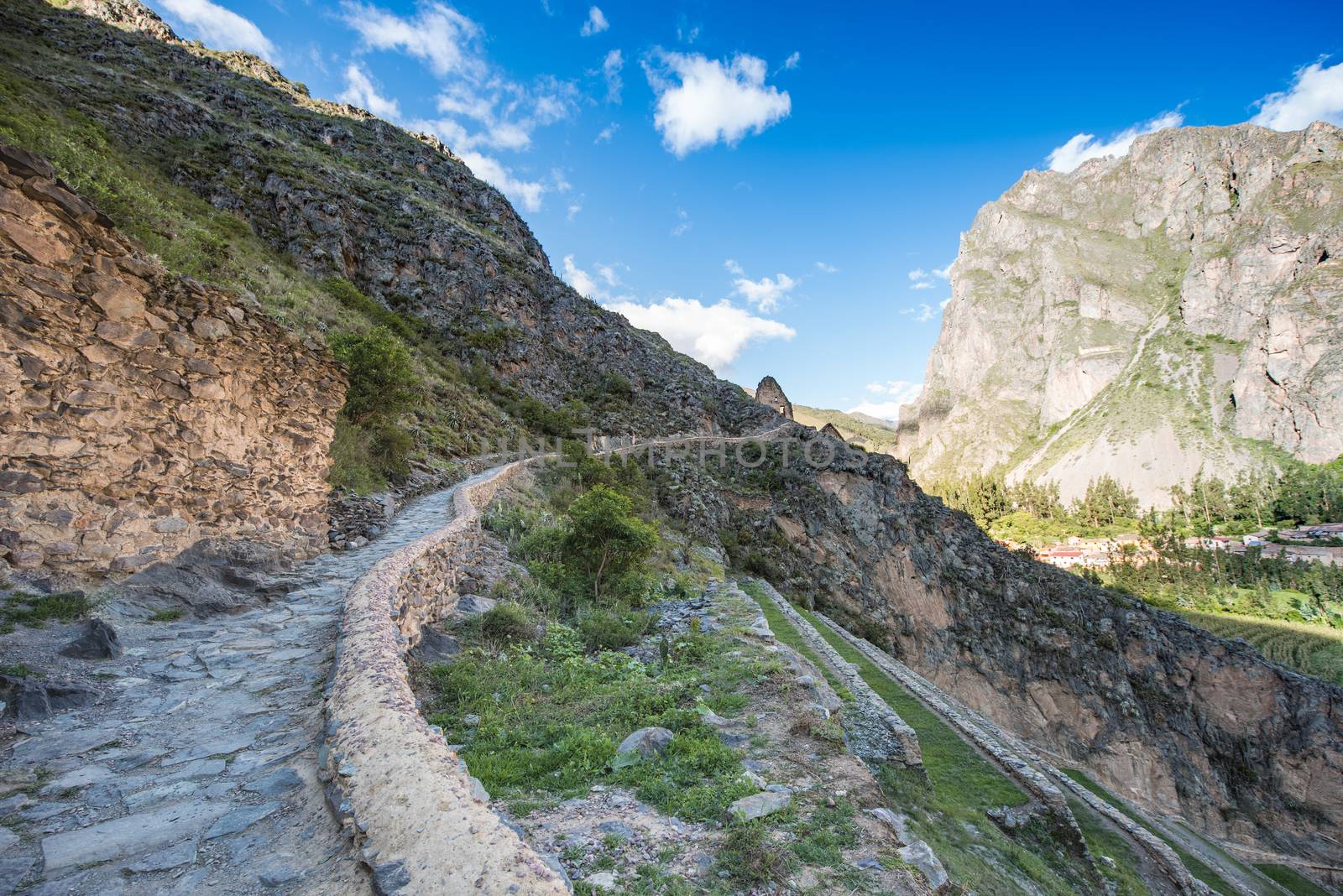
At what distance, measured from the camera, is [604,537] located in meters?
10.7

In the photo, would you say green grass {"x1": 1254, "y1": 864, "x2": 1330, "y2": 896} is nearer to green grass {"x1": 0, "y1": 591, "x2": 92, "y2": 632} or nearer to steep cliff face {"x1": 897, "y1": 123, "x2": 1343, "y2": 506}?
green grass {"x1": 0, "y1": 591, "x2": 92, "y2": 632}

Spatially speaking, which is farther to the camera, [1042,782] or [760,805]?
[1042,782]

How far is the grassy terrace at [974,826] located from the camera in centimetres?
712

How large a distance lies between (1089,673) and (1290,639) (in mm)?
47301

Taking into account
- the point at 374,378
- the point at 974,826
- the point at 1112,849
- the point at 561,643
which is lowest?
the point at 1112,849

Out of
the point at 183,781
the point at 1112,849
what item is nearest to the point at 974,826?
the point at 1112,849

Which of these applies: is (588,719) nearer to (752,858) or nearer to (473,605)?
(752,858)

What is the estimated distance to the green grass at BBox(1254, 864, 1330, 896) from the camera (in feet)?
74.3

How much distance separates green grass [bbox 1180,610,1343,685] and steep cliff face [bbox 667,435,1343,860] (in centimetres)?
2320

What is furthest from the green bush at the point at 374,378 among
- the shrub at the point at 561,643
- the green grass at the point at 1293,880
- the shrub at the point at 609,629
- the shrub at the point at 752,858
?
the green grass at the point at 1293,880

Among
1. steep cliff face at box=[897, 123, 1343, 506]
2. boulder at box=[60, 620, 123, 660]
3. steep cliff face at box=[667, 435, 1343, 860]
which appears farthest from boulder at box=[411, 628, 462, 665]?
steep cliff face at box=[897, 123, 1343, 506]

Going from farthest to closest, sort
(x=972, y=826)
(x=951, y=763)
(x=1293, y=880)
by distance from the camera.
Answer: (x=1293, y=880)
(x=951, y=763)
(x=972, y=826)

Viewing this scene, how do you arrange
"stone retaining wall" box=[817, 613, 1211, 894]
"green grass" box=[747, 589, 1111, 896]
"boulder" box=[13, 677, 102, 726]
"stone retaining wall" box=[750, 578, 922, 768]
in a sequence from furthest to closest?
"stone retaining wall" box=[817, 613, 1211, 894] → "stone retaining wall" box=[750, 578, 922, 768] → "green grass" box=[747, 589, 1111, 896] → "boulder" box=[13, 677, 102, 726]

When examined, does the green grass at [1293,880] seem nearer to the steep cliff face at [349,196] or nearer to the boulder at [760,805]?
the boulder at [760,805]
